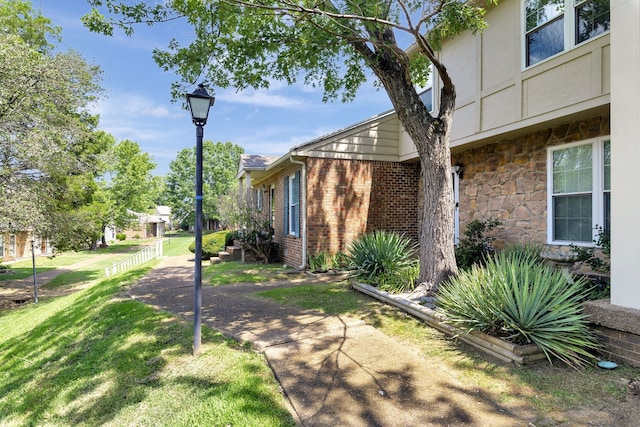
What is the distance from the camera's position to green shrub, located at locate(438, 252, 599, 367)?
3.57 m

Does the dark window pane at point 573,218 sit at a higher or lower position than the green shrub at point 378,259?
higher

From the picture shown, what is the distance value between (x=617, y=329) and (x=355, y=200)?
6.77 m

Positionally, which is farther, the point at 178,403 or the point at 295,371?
the point at 295,371

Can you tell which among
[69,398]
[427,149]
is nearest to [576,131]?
[427,149]

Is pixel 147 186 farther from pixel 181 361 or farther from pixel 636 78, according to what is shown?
pixel 636 78

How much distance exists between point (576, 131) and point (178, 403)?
Answer: 746cm

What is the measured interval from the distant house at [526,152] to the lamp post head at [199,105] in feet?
13.4

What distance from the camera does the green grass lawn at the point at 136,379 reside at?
2939 millimetres

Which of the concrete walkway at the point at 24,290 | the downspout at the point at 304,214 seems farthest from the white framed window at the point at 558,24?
the concrete walkway at the point at 24,290

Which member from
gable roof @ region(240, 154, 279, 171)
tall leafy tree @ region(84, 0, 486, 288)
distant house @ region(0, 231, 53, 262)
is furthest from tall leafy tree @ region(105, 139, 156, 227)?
tall leafy tree @ region(84, 0, 486, 288)

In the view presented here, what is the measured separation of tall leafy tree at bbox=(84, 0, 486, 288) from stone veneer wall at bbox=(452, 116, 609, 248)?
2520mm

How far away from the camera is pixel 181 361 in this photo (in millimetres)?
3848

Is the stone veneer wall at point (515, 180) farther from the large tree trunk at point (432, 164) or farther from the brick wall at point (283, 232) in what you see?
the brick wall at point (283, 232)

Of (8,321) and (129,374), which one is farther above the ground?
(129,374)
